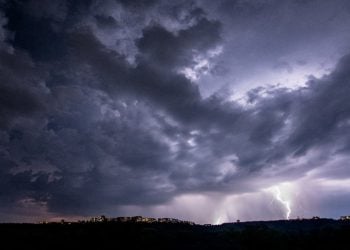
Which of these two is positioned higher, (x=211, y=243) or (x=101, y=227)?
(x=101, y=227)

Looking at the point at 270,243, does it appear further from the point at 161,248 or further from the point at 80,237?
the point at 80,237

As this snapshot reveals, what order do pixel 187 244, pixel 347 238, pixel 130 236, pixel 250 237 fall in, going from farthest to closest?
pixel 187 244
pixel 130 236
pixel 250 237
pixel 347 238

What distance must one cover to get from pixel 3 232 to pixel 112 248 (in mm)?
50858

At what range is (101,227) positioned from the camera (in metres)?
168

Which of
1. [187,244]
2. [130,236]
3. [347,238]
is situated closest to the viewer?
[347,238]

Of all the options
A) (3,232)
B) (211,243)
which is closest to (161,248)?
(211,243)

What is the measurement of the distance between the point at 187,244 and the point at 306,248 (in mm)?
59062

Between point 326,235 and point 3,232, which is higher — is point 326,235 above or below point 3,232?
below

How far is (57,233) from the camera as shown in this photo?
6033 inches

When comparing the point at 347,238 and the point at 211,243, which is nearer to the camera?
the point at 347,238

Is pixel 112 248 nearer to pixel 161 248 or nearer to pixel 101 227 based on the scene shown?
pixel 161 248

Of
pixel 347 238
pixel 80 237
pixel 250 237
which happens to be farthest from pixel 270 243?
pixel 80 237

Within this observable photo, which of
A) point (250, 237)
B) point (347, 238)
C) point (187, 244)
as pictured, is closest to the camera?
point (347, 238)

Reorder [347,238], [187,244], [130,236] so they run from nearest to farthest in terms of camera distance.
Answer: [347,238], [130,236], [187,244]
